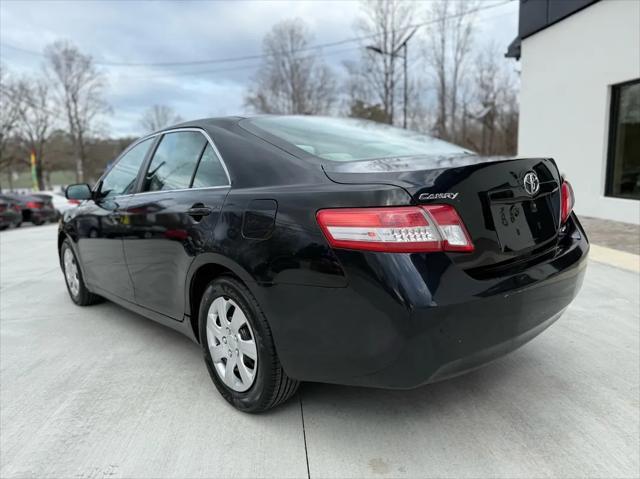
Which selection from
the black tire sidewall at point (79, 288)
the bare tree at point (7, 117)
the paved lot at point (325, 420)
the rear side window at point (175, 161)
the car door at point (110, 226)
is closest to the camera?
the paved lot at point (325, 420)

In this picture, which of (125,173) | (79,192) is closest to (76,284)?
(79,192)

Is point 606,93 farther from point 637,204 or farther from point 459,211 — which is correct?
point 459,211

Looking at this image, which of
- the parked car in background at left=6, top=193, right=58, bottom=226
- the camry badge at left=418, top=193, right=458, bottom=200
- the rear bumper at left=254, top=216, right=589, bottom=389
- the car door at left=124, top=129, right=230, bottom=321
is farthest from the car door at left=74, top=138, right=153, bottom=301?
the parked car in background at left=6, top=193, right=58, bottom=226

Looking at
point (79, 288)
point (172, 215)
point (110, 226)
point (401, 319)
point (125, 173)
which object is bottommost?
point (79, 288)

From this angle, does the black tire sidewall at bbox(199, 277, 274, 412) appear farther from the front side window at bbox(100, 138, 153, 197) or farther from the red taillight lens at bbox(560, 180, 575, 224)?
the red taillight lens at bbox(560, 180, 575, 224)

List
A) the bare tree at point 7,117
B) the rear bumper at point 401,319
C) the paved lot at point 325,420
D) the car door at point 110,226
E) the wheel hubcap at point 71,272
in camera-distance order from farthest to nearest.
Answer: the bare tree at point 7,117
the wheel hubcap at point 71,272
the car door at point 110,226
the paved lot at point 325,420
the rear bumper at point 401,319

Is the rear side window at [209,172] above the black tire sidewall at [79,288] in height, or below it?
above

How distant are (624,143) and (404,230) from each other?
8.91 meters

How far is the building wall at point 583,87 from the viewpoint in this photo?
838 centimetres

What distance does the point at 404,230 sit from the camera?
1870 millimetres

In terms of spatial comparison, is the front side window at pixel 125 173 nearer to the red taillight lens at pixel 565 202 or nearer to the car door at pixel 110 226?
the car door at pixel 110 226

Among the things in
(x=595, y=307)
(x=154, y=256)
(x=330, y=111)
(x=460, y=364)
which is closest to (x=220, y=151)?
(x=154, y=256)

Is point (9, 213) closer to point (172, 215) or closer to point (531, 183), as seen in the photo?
point (172, 215)

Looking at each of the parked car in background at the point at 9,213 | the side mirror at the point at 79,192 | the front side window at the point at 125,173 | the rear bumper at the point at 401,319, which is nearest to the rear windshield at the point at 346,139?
the rear bumper at the point at 401,319
